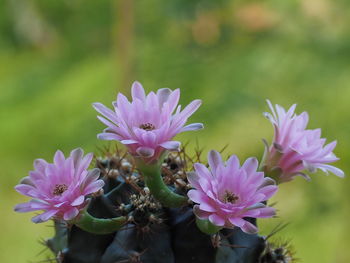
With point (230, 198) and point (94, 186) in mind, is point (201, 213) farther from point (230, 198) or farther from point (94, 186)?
point (94, 186)

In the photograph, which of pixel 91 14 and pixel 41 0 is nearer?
pixel 91 14

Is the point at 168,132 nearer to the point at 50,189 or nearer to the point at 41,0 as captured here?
the point at 50,189

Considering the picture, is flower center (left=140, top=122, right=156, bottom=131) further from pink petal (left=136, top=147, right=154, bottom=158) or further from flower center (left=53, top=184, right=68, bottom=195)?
flower center (left=53, top=184, right=68, bottom=195)

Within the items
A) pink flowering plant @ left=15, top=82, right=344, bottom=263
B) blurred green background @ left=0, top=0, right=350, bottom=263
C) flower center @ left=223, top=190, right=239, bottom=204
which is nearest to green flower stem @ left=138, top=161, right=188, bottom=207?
pink flowering plant @ left=15, top=82, right=344, bottom=263

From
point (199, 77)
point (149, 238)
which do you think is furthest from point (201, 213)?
point (199, 77)

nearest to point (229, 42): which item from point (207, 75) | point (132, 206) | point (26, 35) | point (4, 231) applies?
point (207, 75)

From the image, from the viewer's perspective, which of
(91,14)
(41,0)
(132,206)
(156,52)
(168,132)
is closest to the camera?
(168,132)
